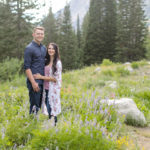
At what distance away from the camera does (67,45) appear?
31406 millimetres

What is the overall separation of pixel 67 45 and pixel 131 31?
1080 centimetres

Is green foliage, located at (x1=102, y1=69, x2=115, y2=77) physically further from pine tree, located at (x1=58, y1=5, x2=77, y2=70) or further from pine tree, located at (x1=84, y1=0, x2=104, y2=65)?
pine tree, located at (x1=58, y1=5, x2=77, y2=70)

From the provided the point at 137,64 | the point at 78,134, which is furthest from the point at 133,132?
the point at 137,64

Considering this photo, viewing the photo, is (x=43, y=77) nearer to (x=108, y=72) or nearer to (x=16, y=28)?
(x=108, y=72)

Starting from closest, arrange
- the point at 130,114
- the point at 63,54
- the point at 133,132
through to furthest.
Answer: the point at 133,132 < the point at 130,114 < the point at 63,54

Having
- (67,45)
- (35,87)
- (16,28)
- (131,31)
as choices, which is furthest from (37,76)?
(67,45)

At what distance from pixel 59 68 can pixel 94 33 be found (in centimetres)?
2615

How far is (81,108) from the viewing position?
386 cm

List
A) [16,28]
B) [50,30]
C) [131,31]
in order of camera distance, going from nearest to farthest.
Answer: [16,28], [131,31], [50,30]

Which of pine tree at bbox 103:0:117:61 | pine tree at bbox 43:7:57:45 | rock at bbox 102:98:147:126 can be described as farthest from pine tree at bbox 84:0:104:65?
rock at bbox 102:98:147:126

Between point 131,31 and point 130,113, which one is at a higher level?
point 131,31

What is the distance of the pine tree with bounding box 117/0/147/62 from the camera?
25.6m

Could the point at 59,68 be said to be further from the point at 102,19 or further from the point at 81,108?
the point at 102,19

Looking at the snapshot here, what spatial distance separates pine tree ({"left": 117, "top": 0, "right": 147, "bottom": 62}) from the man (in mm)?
23100
